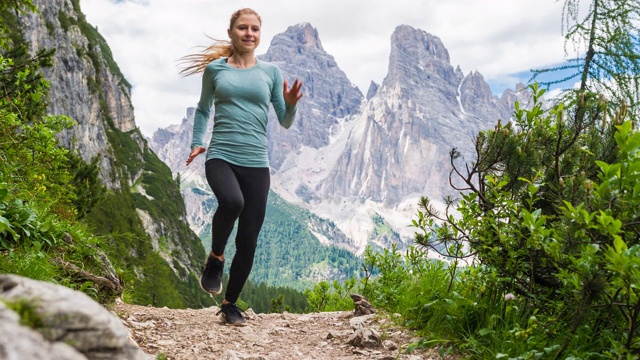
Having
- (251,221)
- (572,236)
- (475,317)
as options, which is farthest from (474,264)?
(251,221)

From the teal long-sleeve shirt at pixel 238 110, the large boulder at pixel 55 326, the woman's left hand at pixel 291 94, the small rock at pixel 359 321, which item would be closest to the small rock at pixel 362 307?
the small rock at pixel 359 321

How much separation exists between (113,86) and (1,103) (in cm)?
13687

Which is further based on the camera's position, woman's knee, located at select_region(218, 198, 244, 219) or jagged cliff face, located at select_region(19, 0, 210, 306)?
jagged cliff face, located at select_region(19, 0, 210, 306)

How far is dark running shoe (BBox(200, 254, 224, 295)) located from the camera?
250 inches

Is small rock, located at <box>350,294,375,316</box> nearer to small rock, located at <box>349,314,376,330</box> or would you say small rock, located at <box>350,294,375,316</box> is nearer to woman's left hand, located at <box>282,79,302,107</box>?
small rock, located at <box>349,314,376,330</box>

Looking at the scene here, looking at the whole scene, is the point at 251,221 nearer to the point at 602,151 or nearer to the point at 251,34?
the point at 251,34

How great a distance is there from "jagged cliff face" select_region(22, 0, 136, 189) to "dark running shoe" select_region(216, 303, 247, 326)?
6613 centimetres

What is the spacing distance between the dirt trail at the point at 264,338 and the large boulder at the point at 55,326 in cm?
296

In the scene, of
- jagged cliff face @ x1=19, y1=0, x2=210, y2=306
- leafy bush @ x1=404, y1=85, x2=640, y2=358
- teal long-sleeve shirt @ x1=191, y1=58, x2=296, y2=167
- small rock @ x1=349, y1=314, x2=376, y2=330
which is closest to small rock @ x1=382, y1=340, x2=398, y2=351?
leafy bush @ x1=404, y1=85, x2=640, y2=358

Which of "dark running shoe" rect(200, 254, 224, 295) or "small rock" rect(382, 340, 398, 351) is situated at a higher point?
"dark running shoe" rect(200, 254, 224, 295)

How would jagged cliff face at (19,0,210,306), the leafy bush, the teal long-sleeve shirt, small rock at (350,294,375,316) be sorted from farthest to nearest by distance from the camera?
jagged cliff face at (19,0,210,306)
small rock at (350,294,375,316)
the teal long-sleeve shirt
the leafy bush

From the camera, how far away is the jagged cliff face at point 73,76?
71.9 metres

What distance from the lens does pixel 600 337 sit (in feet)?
12.6

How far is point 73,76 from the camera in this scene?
8725 cm
